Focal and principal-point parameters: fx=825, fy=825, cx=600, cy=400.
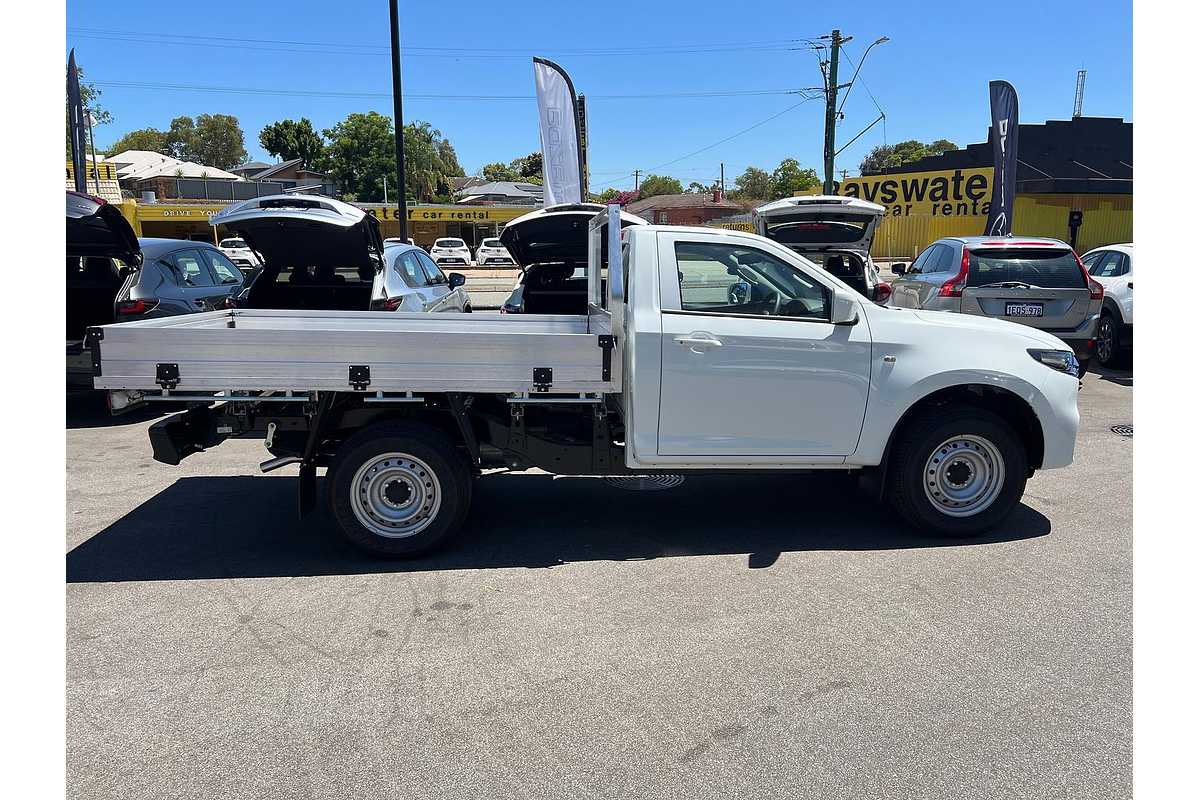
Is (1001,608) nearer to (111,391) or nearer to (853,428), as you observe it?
(853,428)

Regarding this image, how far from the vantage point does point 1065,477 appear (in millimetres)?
6852

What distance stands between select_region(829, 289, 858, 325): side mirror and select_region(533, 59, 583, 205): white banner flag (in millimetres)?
13066

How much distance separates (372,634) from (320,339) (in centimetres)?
168

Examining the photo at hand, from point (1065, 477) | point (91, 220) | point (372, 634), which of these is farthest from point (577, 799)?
point (91, 220)

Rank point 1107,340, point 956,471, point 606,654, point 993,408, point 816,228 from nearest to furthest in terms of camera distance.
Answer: point 606,654 → point 956,471 → point 993,408 → point 816,228 → point 1107,340

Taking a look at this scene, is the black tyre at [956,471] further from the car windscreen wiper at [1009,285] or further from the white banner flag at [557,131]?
the white banner flag at [557,131]

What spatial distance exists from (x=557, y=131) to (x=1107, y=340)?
443 inches

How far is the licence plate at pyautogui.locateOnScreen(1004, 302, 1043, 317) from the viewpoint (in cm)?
964

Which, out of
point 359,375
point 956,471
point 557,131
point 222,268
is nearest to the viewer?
point 359,375

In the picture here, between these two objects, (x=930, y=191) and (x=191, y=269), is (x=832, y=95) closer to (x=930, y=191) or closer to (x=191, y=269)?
(x=930, y=191)

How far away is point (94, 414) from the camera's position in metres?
9.34

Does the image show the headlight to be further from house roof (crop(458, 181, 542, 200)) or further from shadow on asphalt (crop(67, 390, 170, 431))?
house roof (crop(458, 181, 542, 200))

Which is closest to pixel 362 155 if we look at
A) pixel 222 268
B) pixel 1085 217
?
pixel 1085 217

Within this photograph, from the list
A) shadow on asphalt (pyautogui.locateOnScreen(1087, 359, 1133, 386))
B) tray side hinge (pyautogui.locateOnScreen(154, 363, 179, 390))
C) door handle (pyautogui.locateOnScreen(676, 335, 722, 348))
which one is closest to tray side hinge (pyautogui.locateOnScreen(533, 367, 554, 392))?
door handle (pyautogui.locateOnScreen(676, 335, 722, 348))
